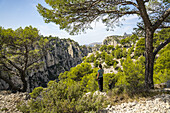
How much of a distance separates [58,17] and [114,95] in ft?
14.3

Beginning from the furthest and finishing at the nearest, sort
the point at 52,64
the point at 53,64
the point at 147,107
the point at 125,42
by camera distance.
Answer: the point at 53,64
the point at 52,64
the point at 125,42
the point at 147,107

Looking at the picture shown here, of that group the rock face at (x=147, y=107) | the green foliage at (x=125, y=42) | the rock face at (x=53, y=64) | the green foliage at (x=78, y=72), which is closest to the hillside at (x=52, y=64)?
the rock face at (x=53, y=64)

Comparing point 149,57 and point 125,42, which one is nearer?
point 149,57

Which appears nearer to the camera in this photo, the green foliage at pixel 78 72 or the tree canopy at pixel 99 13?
the tree canopy at pixel 99 13

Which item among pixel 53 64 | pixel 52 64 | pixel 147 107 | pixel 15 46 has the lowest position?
pixel 53 64

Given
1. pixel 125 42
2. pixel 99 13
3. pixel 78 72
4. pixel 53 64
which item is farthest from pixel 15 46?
pixel 53 64

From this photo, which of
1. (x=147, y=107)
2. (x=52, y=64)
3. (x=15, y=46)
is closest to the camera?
(x=147, y=107)

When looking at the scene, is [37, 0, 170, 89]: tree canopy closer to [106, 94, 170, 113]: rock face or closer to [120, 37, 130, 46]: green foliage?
[106, 94, 170, 113]: rock face

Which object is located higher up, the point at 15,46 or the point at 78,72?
the point at 15,46

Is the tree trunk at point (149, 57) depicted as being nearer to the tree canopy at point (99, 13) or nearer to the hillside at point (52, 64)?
the tree canopy at point (99, 13)

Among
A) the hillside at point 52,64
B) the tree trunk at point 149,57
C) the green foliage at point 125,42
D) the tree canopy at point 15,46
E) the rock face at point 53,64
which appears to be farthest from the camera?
the green foliage at point 125,42

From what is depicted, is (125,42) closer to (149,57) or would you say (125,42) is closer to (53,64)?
(53,64)

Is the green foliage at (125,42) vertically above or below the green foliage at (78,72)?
above

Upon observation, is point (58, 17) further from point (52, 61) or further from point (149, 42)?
point (52, 61)
